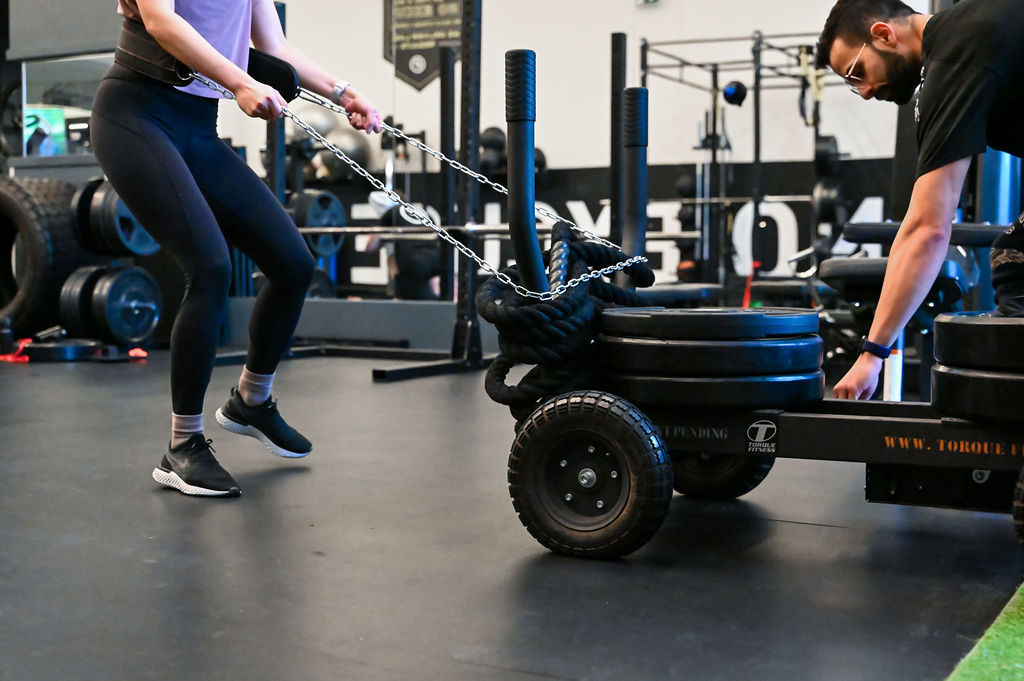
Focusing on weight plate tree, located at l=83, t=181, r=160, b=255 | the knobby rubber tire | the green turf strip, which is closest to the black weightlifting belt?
the green turf strip

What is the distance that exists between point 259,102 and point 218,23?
0.37 m

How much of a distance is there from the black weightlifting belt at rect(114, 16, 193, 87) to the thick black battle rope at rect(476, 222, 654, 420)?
0.73 meters

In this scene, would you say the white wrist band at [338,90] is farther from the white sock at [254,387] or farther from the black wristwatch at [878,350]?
the black wristwatch at [878,350]

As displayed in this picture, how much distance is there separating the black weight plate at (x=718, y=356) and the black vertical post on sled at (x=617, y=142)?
2.08 m

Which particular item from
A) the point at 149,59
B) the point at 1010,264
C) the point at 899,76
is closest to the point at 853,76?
the point at 899,76

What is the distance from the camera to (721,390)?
1567mm

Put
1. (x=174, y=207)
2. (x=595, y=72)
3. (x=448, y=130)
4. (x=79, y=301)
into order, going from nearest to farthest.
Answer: (x=174, y=207) < (x=448, y=130) < (x=79, y=301) < (x=595, y=72)

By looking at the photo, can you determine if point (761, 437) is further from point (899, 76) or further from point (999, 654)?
point (899, 76)

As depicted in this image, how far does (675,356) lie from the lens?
62.5 inches

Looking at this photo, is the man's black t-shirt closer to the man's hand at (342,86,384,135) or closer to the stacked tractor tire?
the man's hand at (342,86,384,135)

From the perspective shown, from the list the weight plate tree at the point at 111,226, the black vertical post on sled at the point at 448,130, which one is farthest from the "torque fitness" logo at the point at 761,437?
the weight plate tree at the point at 111,226

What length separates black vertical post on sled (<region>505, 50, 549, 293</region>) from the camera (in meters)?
1.67

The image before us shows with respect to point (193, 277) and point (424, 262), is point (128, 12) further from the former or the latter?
point (424, 262)

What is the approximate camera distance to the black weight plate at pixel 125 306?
476 cm
